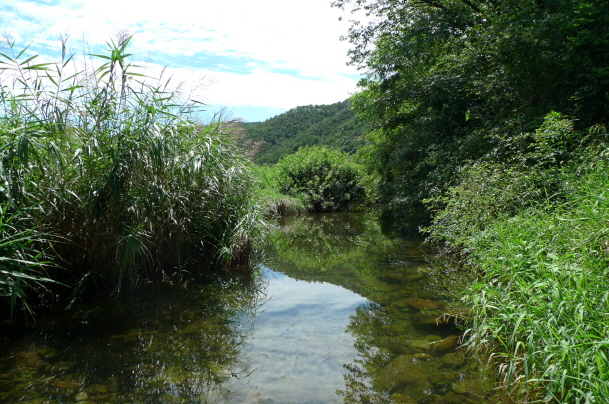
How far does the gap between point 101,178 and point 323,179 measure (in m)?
16.0

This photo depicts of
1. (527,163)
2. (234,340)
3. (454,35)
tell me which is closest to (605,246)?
(234,340)

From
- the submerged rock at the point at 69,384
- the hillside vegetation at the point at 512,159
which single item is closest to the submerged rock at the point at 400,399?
the hillside vegetation at the point at 512,159

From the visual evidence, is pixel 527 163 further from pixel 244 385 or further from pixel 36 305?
pixel 36 305

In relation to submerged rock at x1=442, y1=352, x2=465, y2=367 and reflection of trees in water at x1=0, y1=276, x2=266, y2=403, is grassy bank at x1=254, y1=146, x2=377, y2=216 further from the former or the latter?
submerged rock at x1=442, y1=352, x2=465, y2=367

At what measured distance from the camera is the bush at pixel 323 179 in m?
20.1

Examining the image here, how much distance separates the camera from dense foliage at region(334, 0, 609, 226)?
770cm

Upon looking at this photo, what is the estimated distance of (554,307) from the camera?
2889 mm

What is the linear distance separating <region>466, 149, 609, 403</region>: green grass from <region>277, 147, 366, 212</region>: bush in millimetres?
15462

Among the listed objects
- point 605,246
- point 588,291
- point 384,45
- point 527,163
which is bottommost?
point 588,291

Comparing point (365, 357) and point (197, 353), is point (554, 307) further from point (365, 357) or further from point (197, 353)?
point (197, 353)

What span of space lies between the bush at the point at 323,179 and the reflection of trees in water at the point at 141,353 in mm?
14692

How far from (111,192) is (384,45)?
10.6 metres

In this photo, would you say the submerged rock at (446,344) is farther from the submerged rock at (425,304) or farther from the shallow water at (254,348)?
the submerged rock at (425,304)

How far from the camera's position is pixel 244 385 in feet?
11.4
